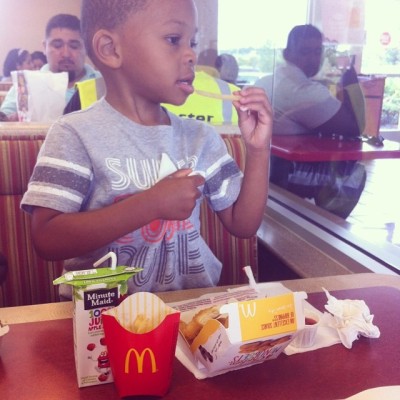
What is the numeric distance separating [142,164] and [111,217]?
17 centimetres

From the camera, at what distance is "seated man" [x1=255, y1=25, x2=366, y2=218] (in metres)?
2.44

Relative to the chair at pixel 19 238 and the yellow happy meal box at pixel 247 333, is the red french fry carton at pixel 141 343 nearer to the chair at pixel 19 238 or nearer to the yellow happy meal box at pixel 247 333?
the yellow happy meal box at pixel 247 333

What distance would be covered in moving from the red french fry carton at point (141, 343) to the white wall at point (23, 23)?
19.9 ft

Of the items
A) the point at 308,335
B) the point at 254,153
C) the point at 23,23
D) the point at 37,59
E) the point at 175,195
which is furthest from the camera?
the point at 23,23

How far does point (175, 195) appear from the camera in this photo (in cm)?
81

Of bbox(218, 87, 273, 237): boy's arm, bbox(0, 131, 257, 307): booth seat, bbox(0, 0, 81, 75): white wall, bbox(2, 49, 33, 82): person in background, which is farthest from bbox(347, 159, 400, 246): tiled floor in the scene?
bbox(0, 0, 81, 75): white wall

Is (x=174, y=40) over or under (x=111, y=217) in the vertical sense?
over

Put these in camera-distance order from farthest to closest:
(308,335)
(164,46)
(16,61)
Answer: (16,61)
(164,46)
(308,335)

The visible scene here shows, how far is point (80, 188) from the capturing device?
2.99ft

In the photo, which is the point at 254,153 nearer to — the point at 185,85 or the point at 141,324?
the point at 185,85

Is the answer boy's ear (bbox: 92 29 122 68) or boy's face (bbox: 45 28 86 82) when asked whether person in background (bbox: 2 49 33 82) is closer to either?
boy's face (bbox: 45 28 86 82)

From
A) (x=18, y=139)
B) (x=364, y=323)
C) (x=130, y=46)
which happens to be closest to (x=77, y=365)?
(x=364, y=323)

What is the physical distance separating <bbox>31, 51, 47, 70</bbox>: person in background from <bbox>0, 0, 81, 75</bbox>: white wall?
0.35 meters

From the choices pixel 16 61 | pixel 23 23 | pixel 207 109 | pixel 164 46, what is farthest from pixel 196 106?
pixel 23 23
